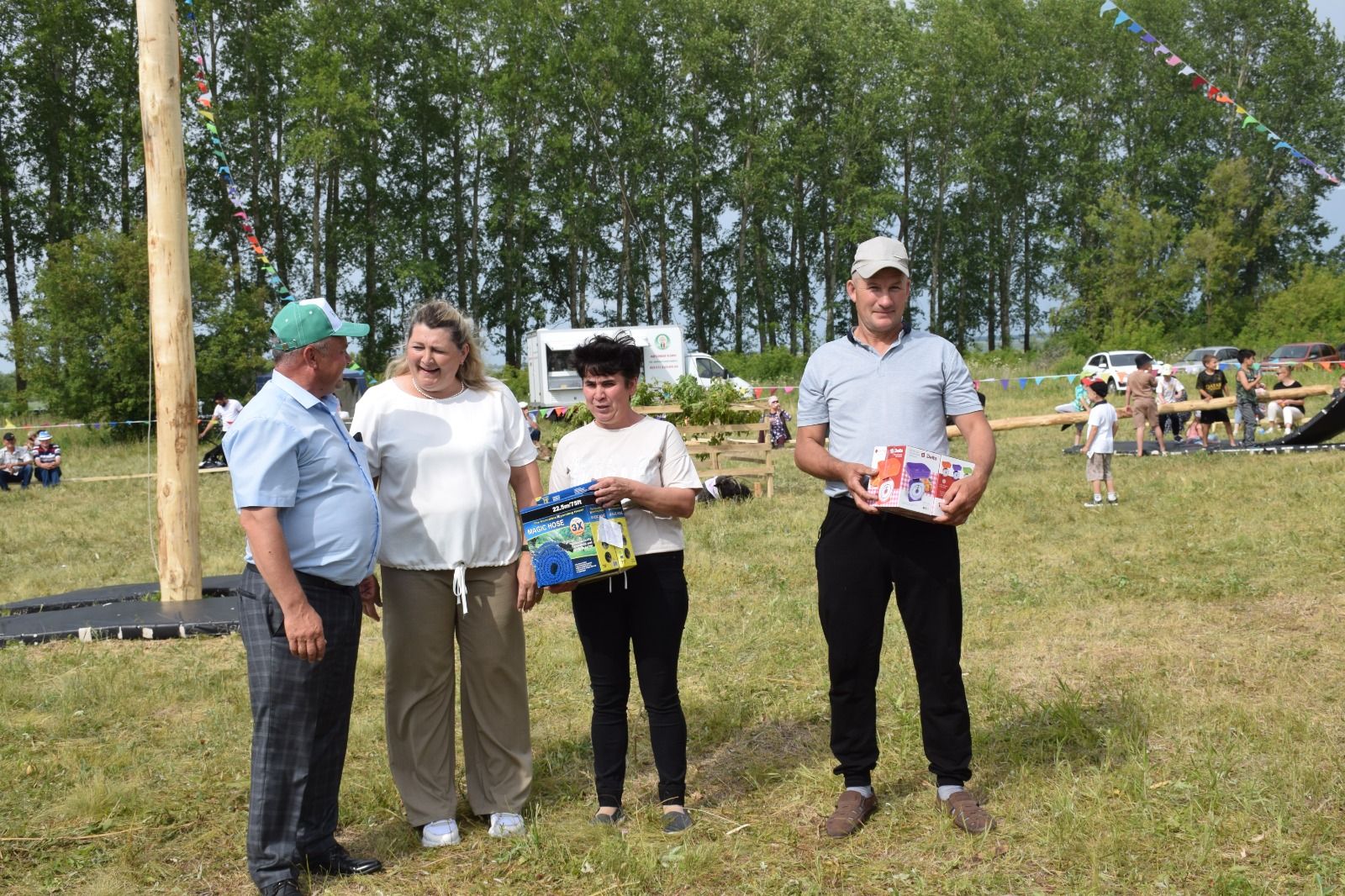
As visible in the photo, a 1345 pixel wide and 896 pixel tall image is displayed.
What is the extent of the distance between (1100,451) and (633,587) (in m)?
9.60

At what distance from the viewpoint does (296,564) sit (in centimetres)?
359

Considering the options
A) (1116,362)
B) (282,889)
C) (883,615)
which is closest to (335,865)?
(282,889)

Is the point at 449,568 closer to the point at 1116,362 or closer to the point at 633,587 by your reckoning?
the point at 633,587

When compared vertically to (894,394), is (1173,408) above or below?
below

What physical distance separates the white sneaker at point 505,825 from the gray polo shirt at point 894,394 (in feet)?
5.22

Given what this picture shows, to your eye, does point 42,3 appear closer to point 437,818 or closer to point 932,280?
point 932,280

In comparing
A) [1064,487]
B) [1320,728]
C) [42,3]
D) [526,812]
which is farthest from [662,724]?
[42,3]

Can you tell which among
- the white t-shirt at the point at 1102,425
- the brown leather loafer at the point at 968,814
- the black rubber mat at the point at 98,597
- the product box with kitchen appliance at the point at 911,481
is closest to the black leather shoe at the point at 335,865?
the brown leather loafer at the point at 968,814

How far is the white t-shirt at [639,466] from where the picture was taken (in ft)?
13.4

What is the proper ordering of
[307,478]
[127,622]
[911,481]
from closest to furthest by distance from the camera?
[307,478] → [911,481] → [127,622]

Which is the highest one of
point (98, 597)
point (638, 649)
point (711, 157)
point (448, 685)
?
point (711, 157)

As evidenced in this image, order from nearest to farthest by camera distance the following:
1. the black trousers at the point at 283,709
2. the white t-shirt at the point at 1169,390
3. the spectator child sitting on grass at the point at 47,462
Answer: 1. the black trousers at the point at 283,709
2. the spectator child sitting on grass at the point at 47,462
3. the white t-shirt at the point at 1169,390

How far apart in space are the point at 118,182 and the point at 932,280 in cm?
2915

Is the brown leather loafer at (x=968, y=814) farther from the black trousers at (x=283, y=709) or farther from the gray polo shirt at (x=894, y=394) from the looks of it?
the black trousers at (x=283, y=709)
